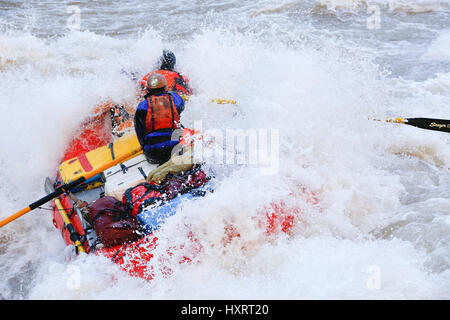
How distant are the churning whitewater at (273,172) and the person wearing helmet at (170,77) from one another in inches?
9.1

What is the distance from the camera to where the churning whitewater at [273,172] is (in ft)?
8.02

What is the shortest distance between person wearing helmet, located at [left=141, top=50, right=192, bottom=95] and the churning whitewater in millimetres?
232

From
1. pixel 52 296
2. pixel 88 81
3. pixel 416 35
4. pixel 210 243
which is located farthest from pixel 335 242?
pixel 416 35

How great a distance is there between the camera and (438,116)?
495 cm

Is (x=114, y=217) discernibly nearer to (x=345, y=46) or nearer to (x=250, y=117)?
(x=250, y=117)

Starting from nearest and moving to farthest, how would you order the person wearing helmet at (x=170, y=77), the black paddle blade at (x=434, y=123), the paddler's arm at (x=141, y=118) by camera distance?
the black paddle blade at (x=434, y=123) → the paddler's arm at (x=141, y=118) → the person wearing helmet at (x=170, y=77)

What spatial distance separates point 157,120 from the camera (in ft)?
11.1

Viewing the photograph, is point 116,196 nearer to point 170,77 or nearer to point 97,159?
point 97,159

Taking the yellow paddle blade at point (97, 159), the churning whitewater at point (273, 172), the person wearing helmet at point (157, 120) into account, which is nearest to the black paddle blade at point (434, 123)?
the churning whitewater at point (273, 172)

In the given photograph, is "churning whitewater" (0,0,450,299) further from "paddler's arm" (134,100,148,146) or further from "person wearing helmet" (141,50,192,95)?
"paddler's arm" (134,100,148,146)

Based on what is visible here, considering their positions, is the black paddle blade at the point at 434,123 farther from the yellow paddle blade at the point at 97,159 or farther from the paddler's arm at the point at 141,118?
the yellow paddle blade at the point at 97,159

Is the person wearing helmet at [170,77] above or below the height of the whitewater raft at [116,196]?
above

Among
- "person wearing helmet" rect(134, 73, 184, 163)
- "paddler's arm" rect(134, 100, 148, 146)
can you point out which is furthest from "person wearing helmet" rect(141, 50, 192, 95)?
"paddler's arm" rect(134, 100, 148, 146)

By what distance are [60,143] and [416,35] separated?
8028 mm
